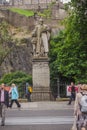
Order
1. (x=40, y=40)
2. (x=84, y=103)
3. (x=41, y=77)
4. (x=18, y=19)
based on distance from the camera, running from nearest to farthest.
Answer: (x=84, y=103) → (x=41, y=77) → (x=40, y=40) → (x=18, y=19)

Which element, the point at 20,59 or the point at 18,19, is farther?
the point at 18,19

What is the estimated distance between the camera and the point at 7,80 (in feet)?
176

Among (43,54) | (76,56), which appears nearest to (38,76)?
(43,54)

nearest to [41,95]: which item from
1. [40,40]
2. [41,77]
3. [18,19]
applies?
[41,77]

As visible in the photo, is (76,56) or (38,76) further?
(76,56)

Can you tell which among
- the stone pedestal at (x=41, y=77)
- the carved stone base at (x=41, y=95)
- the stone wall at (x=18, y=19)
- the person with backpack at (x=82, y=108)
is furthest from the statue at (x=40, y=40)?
the stone wall at (x=18, y=19)

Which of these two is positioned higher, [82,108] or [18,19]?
[82,108]

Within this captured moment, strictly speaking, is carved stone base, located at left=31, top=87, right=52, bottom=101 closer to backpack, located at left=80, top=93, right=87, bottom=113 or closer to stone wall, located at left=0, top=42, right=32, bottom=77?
backpack, located at left=80, top=93, right=87, bottom=113

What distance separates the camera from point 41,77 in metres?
36.1

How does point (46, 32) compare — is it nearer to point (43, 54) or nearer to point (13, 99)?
point (43, 54)

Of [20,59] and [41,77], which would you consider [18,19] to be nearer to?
[20,59]

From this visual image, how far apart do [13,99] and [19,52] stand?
45.3m

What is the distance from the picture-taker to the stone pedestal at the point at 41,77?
1417 inches

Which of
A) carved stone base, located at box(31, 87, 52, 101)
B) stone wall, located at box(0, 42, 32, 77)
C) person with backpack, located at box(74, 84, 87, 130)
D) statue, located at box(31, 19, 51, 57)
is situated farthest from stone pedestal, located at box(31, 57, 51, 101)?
stone wall, located at box(0, 42, 32, 77)
